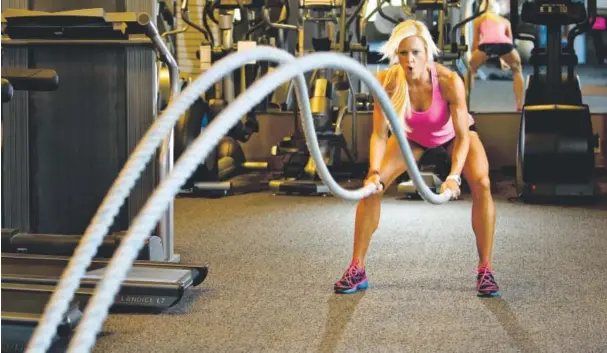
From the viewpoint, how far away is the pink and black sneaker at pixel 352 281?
3393mm

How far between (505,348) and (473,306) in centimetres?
58

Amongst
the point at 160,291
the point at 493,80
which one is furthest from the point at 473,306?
the point at 493,80

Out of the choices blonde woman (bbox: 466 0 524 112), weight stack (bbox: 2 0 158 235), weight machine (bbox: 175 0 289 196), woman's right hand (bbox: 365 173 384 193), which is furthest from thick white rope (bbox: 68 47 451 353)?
blonde woman (bbox: 466 0 524 112)

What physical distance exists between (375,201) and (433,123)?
0.40m

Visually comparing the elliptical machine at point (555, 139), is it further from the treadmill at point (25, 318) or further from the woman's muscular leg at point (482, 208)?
the treadmill at point (25, 318)

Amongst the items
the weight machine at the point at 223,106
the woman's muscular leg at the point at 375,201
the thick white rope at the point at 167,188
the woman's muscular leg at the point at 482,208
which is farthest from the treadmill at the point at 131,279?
the weight machine at the point at 223,106

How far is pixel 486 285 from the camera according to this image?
3342 millimetres

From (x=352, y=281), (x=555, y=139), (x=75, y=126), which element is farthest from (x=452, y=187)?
(x=555, y=139)

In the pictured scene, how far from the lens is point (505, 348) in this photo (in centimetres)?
262

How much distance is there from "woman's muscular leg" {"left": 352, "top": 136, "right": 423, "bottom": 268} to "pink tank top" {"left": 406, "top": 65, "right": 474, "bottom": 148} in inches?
2.6

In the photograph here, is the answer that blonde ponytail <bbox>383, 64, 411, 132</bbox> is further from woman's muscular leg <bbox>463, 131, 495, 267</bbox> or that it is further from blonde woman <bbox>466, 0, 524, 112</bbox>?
blonde woman <bbox>466, 0, 524, 112</bbox>

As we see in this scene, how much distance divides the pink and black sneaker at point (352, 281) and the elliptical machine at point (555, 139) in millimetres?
2911

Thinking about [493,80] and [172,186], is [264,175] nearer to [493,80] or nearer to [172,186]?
[493,80]

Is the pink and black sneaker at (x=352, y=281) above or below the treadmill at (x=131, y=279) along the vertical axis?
below
